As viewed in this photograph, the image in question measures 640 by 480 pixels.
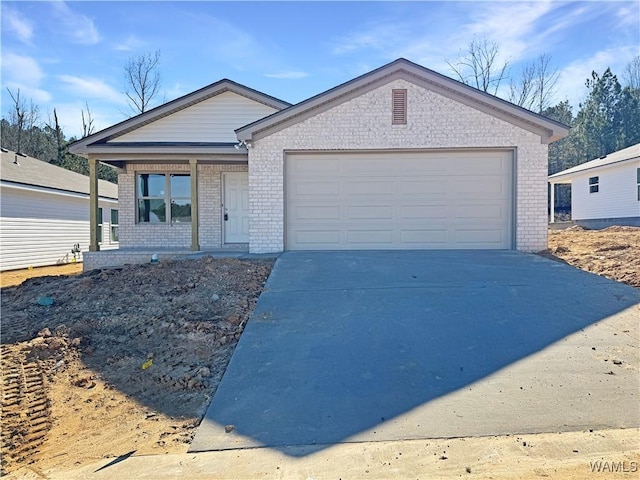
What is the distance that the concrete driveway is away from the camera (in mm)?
3938

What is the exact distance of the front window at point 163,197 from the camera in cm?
1473

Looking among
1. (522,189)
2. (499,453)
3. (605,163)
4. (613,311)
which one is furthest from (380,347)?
(605,163)

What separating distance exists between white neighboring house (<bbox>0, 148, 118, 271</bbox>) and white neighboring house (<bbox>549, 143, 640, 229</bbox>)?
24.4 m

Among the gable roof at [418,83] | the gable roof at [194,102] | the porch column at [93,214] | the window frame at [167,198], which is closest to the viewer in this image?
the gable roof at [418,83]

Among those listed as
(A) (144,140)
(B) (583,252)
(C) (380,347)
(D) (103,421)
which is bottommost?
(D) (103,421)

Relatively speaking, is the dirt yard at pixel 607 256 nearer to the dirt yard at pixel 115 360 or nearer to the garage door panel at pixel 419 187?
the garage door panel at pixel 419 187

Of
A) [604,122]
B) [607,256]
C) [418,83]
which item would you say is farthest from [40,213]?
[604,122]

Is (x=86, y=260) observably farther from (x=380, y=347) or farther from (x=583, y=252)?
(x=583, y=252)

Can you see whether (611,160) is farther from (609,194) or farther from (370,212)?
(370,212)

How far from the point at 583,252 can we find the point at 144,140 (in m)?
13.0

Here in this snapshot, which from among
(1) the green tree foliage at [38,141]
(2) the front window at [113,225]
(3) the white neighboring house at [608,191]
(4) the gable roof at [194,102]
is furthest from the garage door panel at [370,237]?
(1) the green tree foliage at [38,141]

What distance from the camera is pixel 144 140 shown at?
46.9 feet

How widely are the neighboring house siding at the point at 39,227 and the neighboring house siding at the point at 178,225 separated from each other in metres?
5.25

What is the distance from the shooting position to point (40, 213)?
722 inches
